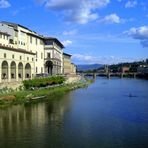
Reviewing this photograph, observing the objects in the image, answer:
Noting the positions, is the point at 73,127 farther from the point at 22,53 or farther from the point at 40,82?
the point at 22,53

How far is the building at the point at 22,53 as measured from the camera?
63.8 m

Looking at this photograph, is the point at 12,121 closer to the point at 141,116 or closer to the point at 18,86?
the point at 141,116

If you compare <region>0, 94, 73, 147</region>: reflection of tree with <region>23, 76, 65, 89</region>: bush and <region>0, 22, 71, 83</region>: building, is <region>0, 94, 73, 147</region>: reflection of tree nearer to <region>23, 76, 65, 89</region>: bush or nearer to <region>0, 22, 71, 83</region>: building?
<region>0, 22, 71, 83</region>: building

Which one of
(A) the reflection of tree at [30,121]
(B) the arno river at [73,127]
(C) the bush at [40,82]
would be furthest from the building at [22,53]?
(B) the arno river at [73,127]

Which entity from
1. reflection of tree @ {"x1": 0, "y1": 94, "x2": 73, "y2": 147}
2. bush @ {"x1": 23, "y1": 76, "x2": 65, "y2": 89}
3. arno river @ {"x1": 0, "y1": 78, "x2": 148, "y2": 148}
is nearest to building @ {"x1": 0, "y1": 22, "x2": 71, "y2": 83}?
bush @ {"x1": 23, "y1": 76, "x2": 65, "y2": 89}

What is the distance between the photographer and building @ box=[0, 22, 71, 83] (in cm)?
6384

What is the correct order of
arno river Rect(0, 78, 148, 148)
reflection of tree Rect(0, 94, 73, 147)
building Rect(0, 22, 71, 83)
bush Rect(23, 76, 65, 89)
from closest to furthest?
arno river Rect(0, 78, 148, 148) < reflection of tree Rect(0, 94, 73, 147) < building Rect(0, 22, 71, 83) < bush Rect(23, 76, 65, 89)

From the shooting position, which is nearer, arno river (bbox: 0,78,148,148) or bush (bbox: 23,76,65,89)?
arno river (bbox: 0,78,148,148)

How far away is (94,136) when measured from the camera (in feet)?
105

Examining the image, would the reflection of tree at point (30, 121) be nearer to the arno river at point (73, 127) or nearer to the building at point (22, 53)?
the arno river at point (73, 127)

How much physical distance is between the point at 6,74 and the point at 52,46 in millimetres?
38335

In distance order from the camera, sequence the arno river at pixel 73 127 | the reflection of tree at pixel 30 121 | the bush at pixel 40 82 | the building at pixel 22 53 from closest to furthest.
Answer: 1. the arno river at pixel 73 127
2. the reflection of tree at pixel 30 121
3. the building at pixel 22 53
4. the bush at pixel 40 82

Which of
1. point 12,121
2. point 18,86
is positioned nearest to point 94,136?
point 12,121

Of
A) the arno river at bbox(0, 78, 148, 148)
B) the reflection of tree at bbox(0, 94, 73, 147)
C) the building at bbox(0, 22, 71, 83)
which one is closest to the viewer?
the arno river at bbox(0, 78, 148, 148)
